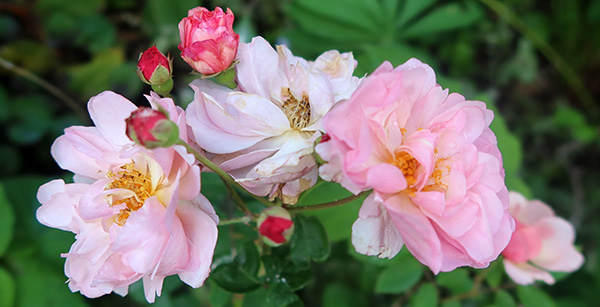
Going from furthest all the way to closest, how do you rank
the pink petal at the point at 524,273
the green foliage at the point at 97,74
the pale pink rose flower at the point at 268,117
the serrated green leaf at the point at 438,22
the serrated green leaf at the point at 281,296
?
the green foliage at the point at 97,74, the serrated green leaf at the point at 438,22, the pink petal at the point at 524,273, the serrated green leaf at the point at 281,296, the pale pink rose flower at the point at 268,117

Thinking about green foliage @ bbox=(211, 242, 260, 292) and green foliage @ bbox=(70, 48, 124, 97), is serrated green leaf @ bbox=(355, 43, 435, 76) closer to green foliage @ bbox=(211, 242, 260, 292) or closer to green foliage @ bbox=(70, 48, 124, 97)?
green foliage @ bbox=(211, 242, 260, 292)

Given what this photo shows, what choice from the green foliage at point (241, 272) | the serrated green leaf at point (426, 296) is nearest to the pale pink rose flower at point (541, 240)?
the serrated green leaf at point (426, 296)

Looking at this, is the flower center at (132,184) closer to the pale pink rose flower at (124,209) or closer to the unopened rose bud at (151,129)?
the pale pink rose flower at (124,209)

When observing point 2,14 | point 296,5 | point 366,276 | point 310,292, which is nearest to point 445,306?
point 366,276

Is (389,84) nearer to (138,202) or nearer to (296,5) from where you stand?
(138,202)

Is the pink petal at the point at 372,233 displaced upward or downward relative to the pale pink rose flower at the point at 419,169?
downward

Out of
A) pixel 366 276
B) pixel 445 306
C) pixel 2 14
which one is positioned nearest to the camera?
pixel 445 306
